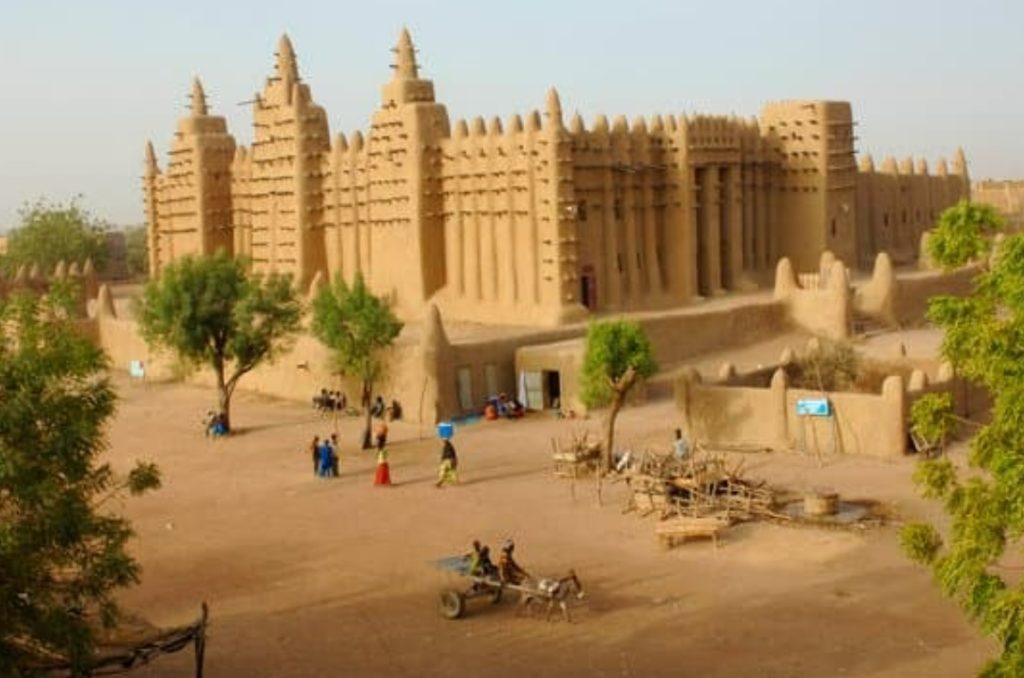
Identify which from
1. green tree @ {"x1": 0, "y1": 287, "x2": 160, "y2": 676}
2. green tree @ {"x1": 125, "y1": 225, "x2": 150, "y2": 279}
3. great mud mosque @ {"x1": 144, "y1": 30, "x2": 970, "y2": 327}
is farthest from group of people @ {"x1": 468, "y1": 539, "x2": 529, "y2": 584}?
green tree @ {"x1": 125, "y1": 225, "x2": 150, "y2": 279}

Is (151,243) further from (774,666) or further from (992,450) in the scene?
(992,450)

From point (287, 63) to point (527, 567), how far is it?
1286 inches

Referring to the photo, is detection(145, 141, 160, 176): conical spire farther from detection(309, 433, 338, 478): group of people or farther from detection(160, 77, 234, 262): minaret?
detection(309, 433, 338, 478): group of people

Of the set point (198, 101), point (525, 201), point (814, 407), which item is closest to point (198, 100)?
point (198, 101)

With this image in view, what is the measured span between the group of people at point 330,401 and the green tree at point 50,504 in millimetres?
21938

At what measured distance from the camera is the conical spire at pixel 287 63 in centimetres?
4806

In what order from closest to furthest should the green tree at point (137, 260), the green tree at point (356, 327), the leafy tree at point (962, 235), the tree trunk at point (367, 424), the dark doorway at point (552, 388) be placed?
the leafy tree at point (962, 235), the tree trunk at point (367, 424), the green tree at point (356, 327), the dark doorway at point (552, 388), the green tree at point (137, 260)

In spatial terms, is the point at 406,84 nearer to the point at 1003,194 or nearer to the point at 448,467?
the point at 448,467

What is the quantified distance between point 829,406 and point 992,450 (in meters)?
14.8

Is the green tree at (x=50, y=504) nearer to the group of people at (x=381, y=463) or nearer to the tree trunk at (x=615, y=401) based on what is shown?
the group of people at (x=381, y=463)

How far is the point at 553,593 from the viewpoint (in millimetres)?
17109

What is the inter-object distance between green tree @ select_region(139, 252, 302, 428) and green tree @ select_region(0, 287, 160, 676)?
787 inches

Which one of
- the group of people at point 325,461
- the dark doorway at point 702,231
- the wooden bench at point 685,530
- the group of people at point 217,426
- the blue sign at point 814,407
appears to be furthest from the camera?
the dark doorway at point 702,231

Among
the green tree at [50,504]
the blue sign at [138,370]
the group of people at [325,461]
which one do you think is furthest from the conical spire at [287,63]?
the green tree at [50,504]
